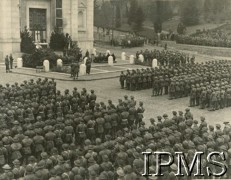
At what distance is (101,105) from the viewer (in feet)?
60.6

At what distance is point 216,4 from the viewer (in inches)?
3007

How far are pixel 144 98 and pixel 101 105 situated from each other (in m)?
7.11

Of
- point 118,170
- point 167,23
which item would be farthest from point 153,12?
point 118,170

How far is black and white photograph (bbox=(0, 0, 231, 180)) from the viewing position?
1214 centimetres

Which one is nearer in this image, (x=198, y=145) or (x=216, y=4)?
(x=198, y=145)

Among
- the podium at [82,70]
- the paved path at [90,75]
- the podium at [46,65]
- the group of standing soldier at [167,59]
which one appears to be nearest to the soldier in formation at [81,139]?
the paved path at [90,75]

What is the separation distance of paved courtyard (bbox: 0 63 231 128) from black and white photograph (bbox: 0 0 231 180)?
6cm

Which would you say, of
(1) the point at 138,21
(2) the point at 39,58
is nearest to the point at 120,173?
(2) the point at 39,58

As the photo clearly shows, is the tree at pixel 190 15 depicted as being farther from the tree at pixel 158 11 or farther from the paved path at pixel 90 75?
the paved path at pixel 90 75

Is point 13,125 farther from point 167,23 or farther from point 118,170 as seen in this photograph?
point 167,23

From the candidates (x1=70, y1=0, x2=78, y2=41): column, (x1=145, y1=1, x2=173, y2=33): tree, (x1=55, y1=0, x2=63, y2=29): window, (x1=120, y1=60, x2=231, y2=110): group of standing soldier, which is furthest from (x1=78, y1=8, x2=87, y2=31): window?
(x1=145, y1=1, x2=173, y2=33): tree

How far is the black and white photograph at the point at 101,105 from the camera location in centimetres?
1214

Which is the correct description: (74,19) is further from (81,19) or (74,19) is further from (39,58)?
(39,58)

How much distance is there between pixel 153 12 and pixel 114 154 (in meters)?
65.0
